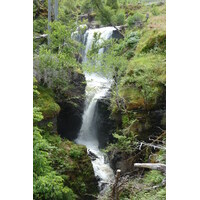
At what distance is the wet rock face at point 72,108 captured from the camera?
658 centimetres

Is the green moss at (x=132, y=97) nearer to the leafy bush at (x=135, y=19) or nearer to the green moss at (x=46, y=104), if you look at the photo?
the green moss at (x=46, y=104)

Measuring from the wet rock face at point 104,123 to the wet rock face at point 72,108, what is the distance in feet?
1.86

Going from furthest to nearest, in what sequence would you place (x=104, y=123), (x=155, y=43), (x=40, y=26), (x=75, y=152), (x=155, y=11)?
(x=40, y=26) < (x=104, y=123) < (x=155, y=11) < (x=155, y=43) < (x=75, y=152)

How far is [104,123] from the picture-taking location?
6.91m

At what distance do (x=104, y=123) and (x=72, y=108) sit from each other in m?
1.06

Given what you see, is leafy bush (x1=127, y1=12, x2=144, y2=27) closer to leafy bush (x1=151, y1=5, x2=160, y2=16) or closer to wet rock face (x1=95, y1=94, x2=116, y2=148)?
leafy bush (x1=151, y1=5, x2=160, y2=16)

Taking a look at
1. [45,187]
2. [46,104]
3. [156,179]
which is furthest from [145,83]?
[45,187]

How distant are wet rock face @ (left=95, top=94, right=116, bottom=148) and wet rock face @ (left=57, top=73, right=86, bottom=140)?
22.4 inches

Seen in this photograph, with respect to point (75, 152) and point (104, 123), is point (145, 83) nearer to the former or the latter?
point (75, 152)

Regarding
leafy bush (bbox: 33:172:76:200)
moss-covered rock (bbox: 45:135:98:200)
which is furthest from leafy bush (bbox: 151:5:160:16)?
leafy bush (bbox: 33:172:76:200)

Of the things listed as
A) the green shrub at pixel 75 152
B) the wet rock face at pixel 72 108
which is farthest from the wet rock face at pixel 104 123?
the green shrub at pixel 75 152

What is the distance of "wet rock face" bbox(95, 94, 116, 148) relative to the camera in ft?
21.2

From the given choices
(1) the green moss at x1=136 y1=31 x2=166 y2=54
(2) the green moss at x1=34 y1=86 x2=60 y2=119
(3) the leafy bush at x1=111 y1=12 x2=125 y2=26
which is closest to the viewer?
(2) the green moss at x1=34 y1=86 x2=60 y2=119
